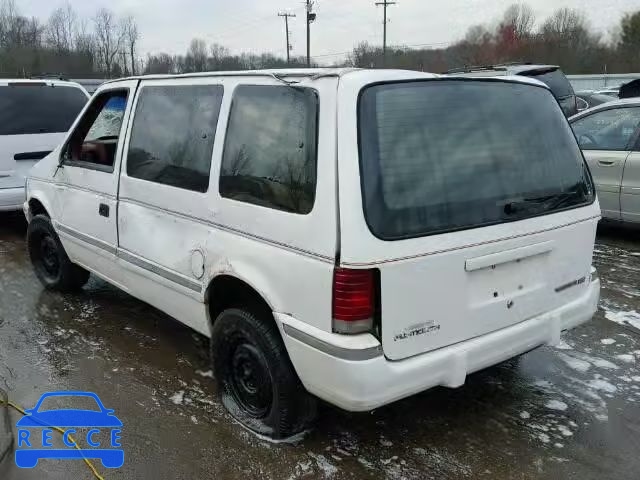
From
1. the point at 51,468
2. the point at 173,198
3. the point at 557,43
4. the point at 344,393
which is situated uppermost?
the point at 557,43

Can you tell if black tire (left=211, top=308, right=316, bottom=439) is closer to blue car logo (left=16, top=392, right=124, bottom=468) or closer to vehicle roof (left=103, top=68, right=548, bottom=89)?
blue car logo (left=16, top=392, right=124, bottom=468)

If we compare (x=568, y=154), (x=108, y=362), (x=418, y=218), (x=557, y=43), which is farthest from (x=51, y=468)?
(x=557, y=43)

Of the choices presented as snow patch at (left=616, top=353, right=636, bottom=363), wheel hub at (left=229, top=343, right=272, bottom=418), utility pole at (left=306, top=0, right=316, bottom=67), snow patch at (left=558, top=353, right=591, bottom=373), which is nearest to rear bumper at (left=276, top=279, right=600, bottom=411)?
wheel hub at (left=229, top=343, right=272, bottom=418)

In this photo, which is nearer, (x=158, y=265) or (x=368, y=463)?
(x=368, y=463)

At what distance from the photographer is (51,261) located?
5402mm

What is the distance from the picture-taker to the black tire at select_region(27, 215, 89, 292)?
5113 millimetres

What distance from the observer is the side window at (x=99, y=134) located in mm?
4250

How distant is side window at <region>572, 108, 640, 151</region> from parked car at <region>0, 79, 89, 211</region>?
628 centimetres

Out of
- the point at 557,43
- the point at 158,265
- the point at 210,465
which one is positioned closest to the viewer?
the point at 210,465

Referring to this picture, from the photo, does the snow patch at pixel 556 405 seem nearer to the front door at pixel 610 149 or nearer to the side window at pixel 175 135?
the side window at pixel 175 135

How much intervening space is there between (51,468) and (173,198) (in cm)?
153

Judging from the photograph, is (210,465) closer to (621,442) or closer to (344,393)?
(344,393)

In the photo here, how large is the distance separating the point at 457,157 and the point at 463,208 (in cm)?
24

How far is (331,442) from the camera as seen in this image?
312 centimetres
